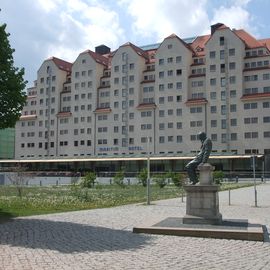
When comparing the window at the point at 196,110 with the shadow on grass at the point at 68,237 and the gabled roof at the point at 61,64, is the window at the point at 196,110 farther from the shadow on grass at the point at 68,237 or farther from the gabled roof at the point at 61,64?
the shadow on grass at the point at 68,237

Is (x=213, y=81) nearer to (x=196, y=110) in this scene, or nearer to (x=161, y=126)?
(x=196, y=110)

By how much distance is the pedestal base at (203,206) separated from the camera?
512 inches

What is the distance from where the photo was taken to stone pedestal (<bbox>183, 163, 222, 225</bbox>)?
1300 centimetres

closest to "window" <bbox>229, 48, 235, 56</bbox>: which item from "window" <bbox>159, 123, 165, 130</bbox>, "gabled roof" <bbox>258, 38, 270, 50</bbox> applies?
"gabled roof" <bbox>258, 38, 270, 50</bbox>

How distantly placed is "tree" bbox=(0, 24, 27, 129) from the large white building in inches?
2719

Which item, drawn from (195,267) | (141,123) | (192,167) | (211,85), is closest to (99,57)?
(141,123)

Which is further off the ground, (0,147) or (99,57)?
(99,57)

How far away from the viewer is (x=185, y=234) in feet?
38.2

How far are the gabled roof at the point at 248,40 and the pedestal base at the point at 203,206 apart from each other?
75.8 metres

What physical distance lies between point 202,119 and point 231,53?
45.2 feet

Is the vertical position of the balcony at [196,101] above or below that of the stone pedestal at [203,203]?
above

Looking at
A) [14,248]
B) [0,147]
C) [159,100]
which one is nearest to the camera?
[14,248]

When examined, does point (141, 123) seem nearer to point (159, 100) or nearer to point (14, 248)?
point (159, 100)

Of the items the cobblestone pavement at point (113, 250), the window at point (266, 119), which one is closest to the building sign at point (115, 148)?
the window at point (266, 119)
